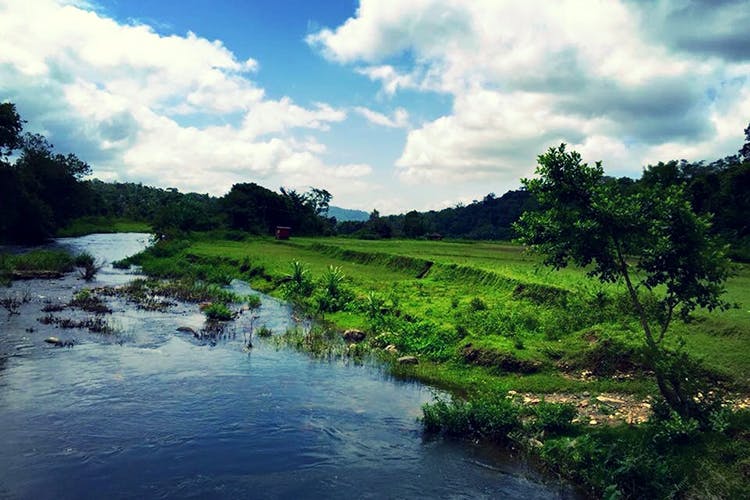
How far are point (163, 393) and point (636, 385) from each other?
1532cm

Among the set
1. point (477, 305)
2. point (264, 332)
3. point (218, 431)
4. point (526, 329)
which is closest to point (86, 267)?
point (264, 332)

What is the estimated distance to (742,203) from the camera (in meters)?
51.0

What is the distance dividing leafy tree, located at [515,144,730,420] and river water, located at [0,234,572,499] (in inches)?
170

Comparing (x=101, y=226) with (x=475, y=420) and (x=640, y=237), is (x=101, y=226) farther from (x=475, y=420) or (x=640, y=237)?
(x=640, y=237)

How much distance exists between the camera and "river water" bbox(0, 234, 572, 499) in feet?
38.4

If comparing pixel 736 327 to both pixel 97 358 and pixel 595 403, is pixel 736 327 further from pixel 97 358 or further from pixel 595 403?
pixel 97 358

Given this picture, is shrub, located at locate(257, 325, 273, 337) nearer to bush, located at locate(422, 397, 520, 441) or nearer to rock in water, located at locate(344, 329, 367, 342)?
rock in water, located at locate(344, 329, 367, 342)

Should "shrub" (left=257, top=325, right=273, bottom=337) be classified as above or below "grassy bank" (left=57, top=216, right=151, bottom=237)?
below

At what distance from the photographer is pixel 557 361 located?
1933 centimetres

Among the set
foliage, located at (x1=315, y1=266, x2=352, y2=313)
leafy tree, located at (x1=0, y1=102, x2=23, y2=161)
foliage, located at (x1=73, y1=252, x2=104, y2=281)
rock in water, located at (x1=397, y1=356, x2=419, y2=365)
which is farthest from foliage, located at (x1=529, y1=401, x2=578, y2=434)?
leafy tree, located at (x1=0, y1=102, x2=23, y2=161)

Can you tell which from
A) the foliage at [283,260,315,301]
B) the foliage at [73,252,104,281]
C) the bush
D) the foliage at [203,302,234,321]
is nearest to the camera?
the bush

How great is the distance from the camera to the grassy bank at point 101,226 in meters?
94.4

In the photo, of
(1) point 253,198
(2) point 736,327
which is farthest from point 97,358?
(1) point 253,198

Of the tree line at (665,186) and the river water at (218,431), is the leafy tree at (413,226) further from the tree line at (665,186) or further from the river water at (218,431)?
the river water at (218,431)
